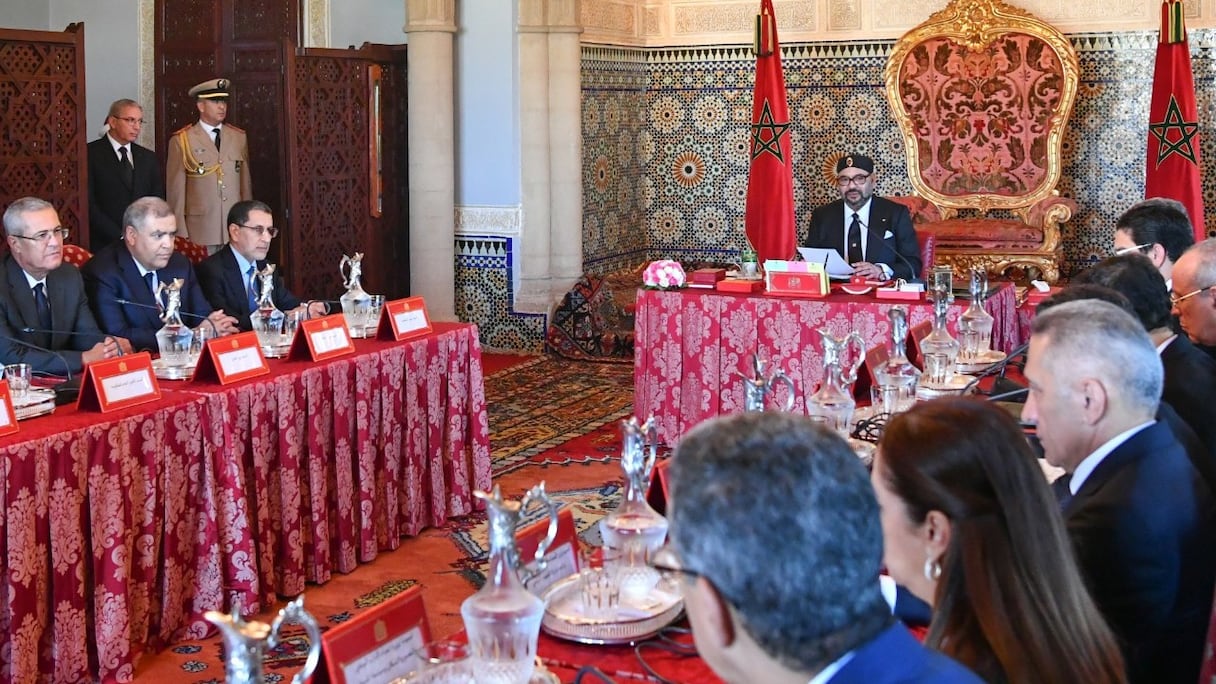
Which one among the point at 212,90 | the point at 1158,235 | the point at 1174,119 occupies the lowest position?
the point at 1158,235

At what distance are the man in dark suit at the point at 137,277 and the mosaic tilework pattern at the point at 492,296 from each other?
4.38 m

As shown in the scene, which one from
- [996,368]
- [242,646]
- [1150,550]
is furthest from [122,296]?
[1150,550]

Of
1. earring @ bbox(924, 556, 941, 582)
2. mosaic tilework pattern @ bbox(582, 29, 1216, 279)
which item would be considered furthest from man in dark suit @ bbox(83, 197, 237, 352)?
mosaic tilework pattern @ bbox(582, 29, 1216, 279)

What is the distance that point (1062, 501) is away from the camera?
2514 mm

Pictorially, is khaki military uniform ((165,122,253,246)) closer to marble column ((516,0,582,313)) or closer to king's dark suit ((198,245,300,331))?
marble column ((516,0,582,313))

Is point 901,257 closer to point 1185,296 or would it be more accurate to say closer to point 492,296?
point 1185,296

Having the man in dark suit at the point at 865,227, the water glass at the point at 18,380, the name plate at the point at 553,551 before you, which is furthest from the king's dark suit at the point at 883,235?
the name plate at the point at 553,551

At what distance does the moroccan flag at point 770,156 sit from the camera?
8.05 metres

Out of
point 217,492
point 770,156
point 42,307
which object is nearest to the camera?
point 217,492

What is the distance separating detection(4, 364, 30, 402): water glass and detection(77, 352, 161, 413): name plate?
0.47 feet

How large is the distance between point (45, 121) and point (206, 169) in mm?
1720

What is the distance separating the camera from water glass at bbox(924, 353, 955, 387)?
425 centimetres

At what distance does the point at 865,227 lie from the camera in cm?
714

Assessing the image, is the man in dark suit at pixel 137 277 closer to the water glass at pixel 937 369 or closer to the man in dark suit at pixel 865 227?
the water glass at pixel 937 369
